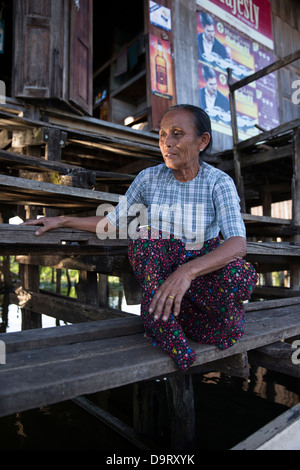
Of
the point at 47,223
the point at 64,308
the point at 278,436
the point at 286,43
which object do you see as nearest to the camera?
the point at 278,436

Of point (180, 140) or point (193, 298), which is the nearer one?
point (193, 298)

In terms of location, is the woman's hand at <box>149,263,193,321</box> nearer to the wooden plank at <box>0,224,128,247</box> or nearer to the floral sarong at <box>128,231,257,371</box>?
the floral sarong at <box>128,231,257,371</box>

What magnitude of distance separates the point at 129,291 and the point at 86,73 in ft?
11.7

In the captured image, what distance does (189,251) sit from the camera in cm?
169

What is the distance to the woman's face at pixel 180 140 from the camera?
1708mm

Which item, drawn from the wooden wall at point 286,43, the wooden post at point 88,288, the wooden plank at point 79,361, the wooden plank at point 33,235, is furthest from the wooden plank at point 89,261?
the wooden wall at point 286,43

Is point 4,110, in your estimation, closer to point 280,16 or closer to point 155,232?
point 155,232

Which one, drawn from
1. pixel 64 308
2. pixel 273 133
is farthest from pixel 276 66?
pixel 64 308

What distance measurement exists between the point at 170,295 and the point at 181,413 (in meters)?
1.71

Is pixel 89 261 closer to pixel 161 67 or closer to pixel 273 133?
pixel 273 133

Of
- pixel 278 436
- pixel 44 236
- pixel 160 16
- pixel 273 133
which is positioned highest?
pixel 160 16

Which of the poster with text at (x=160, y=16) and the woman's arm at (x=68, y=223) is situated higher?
the poster with text at (x=160, y=16)

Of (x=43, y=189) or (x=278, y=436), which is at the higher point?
(x=43, y=189)

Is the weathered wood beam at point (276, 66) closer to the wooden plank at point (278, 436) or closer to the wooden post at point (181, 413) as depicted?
the wooden post at point (181, 413)
